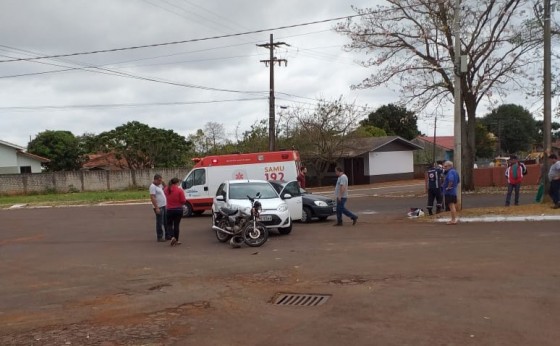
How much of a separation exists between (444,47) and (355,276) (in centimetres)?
1857

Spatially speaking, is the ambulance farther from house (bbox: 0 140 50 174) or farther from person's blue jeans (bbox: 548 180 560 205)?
house (bbox: 0 140 50 174)

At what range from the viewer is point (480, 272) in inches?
330

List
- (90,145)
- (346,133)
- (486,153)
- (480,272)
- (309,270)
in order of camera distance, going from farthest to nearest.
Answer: (486,153) → (90,145) → (346,133) → (309,270) → (480,272)

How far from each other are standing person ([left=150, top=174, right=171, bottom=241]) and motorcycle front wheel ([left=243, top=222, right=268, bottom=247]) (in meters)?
2.56

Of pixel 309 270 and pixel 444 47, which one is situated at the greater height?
pixel 444 47

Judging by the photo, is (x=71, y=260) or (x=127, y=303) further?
(x=71, y=260)

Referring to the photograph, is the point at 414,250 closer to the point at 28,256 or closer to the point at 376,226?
the point at 376,226

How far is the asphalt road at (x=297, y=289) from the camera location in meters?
5.73

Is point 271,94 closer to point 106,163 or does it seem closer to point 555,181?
point 555,181

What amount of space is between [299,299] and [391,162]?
45037mm

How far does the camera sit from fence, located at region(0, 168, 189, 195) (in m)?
44.0

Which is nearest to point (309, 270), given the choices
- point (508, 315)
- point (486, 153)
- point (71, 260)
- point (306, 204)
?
point (508, 315)

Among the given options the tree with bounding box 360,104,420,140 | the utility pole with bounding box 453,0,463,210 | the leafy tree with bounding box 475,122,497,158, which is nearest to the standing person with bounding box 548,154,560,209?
the utility pole with bounding box 453,0,463,210

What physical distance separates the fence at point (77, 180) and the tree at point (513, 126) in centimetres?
5899
